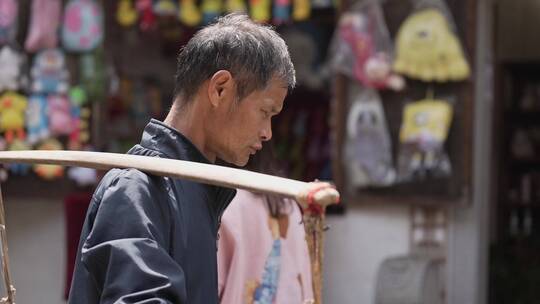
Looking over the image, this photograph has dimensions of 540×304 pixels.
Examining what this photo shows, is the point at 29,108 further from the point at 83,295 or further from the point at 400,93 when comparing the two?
the point at 83,295

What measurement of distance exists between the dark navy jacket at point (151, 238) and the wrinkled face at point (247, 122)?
0.19 feet

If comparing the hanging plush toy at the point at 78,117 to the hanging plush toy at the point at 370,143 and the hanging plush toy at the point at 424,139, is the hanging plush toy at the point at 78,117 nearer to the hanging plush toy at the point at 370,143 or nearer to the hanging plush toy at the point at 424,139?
the hanging plush toy at the point at 370,143

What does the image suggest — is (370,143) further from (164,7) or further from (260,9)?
(164,7)

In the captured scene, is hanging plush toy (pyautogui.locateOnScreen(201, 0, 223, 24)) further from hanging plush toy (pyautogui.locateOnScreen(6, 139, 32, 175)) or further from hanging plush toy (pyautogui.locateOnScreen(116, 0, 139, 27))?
hanging plush toy (pyautogui.locateOnScreen(6, 139, 32, 175))

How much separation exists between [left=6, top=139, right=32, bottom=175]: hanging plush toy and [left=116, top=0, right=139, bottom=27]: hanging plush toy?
0.97 metres

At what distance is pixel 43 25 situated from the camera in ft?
20.4

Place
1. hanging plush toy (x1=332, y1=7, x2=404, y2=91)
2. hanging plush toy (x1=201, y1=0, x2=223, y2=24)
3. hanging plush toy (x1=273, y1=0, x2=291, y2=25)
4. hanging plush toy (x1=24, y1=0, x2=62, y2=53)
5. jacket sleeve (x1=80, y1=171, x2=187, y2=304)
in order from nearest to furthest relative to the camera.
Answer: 1. jacket sleeve (x1=80, y1=171, x2=187, y2=304)
2. hanging plush toy (x1=332, y1=7, x2=404, y2=91)
3. hanging plush toy (x1=273, y1=0, x2=291, y2=25)
4. hanging plush toy (x1=201, y1=0, x2=223, y2=24)
5. hanging plush toy (x1=24, y1=0, x2=62, y2=53)

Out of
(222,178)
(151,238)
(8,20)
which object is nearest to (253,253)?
(151,238)

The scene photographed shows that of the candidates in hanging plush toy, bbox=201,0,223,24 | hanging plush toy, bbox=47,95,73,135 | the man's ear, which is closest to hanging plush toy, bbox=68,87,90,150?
hanging plush toy, bbox=47,95,73,135

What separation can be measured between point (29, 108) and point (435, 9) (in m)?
2.51

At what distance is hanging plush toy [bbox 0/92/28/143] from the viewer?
6242mm

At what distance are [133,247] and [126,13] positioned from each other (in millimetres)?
4703

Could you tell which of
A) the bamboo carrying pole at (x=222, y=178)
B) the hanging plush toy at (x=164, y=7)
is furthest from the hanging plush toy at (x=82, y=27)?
the bamboo carrying pole at (x=222, y=178)

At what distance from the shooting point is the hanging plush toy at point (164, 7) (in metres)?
6.18
